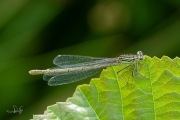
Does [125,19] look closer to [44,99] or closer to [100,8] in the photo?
[100,8]

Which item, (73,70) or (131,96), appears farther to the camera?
(73,70)

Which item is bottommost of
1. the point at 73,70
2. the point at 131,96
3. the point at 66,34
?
the point at 131,96

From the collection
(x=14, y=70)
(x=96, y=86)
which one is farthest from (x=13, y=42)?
(x=96, y=86)

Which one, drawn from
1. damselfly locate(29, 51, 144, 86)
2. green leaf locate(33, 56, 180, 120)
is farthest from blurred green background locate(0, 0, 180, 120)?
green leaf locate(33, 56, 180, 120)

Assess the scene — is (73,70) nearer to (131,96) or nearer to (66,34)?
(131,96)

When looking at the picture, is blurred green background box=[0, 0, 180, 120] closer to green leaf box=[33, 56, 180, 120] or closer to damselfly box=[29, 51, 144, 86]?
damselfly box=[29, 51, 144, 86]

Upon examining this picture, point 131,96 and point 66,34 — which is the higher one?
point 66,34

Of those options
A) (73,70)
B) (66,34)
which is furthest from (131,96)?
(66,34)
